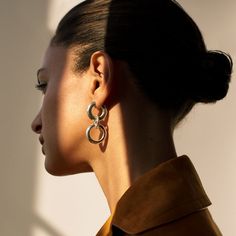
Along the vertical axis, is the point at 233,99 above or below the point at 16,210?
above

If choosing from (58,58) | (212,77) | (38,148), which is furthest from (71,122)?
(38,148)

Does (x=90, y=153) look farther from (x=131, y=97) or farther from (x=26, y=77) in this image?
(x=26, y=77)

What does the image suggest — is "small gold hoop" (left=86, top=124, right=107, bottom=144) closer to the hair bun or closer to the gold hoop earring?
the gold hoop earring

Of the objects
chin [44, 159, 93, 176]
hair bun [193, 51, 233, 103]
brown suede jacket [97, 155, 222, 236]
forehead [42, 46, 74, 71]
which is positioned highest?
forehead [42, 46, 74, 71]

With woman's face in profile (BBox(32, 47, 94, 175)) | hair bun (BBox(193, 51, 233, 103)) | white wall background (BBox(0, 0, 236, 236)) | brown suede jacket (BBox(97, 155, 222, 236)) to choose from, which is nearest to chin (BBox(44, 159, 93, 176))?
woman's face in profile (BBox(32, 47, 94, 175))

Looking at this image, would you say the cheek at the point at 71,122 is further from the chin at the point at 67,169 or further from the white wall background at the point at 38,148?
the white wall background at the point at 38,148

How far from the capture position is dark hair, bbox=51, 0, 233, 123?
67cm

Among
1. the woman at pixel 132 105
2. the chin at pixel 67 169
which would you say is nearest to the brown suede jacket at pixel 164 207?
the woman at pixel 132 105

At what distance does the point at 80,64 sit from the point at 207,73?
22 cm

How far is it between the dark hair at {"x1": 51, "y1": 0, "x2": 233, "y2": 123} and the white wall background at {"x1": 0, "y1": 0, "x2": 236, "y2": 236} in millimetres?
697

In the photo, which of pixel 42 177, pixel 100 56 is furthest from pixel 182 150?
pixel 100 56

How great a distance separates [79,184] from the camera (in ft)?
4.50

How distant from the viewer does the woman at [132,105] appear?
0.61 metres

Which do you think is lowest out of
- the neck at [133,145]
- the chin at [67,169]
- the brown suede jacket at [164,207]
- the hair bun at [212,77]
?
the brown suede jacket at [164,207]
